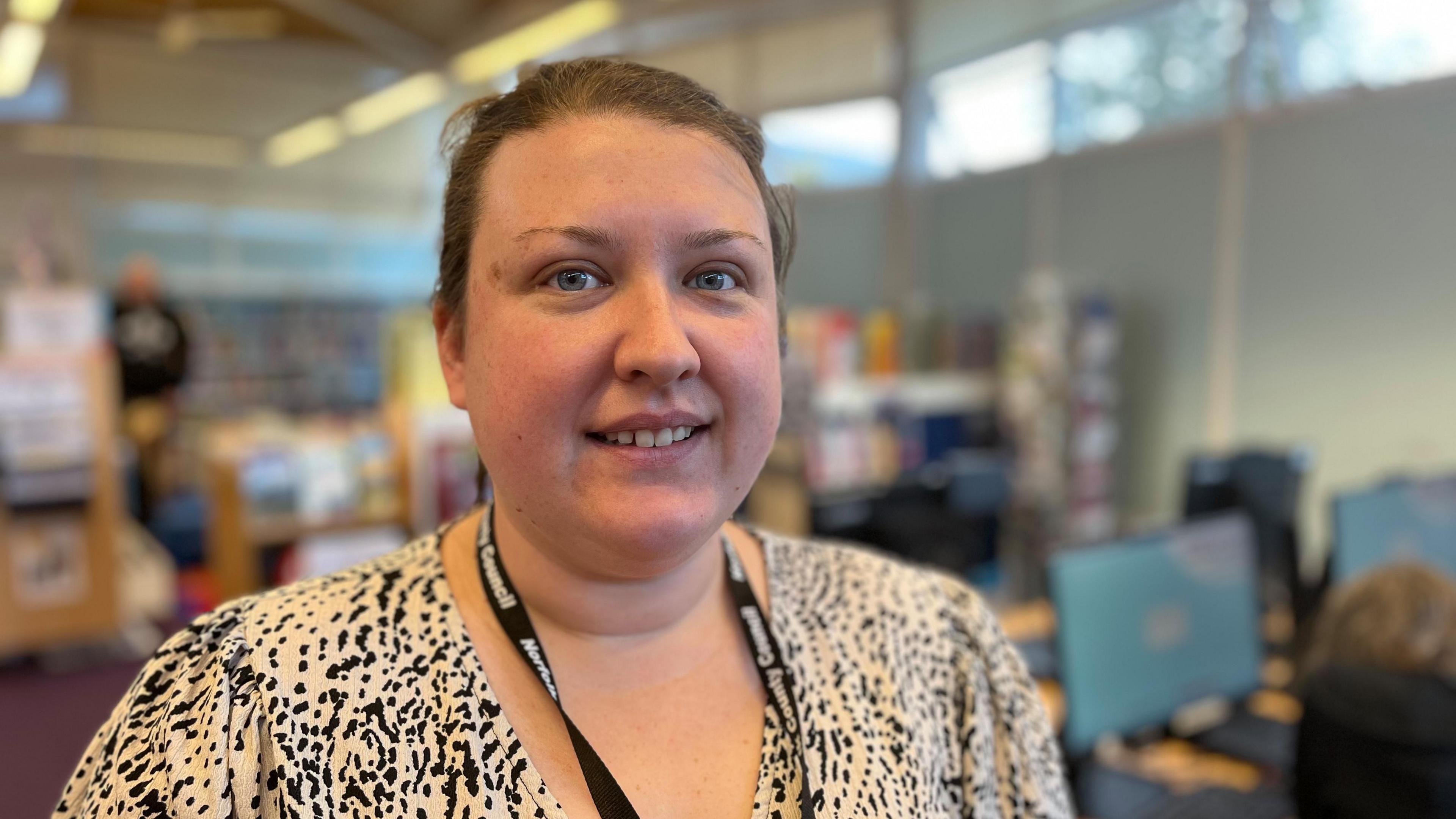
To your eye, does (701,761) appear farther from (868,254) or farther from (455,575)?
(868,254)

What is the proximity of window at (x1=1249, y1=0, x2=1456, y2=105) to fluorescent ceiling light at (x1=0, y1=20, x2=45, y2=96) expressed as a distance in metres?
7.48

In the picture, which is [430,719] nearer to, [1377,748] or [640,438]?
[640,438]

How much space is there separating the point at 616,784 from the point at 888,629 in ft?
1.24

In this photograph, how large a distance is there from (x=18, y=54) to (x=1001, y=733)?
8072 millimetres

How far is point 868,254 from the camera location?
7355 millimetres

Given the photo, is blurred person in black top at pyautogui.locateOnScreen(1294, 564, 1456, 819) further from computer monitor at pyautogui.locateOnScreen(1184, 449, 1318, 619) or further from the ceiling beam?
the ceiling beam

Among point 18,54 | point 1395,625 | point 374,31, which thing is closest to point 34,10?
point 18,54

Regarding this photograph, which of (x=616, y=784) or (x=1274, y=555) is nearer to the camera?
(x=616, y=784)

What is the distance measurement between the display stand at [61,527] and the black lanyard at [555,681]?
13.2 ft

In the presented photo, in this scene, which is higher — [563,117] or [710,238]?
[563,117]

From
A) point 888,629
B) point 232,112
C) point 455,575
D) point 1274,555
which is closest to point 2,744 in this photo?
point 455,575

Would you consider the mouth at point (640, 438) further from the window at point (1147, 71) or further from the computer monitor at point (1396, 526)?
the window at point (1147, 71)

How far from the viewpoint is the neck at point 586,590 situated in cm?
84

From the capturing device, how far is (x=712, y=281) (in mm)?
823
